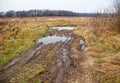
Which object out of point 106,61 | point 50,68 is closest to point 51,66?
point 50,68

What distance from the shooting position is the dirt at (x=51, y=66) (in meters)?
14.6

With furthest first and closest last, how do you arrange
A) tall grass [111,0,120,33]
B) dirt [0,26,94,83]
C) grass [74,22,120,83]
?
tall grass [111,0,120,33] → dirt [0,26,94,83] → grass [74,22,120,83]

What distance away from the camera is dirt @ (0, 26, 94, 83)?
14555mm

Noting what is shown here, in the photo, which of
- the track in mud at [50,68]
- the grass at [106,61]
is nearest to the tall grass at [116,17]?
the grass at [106,61]

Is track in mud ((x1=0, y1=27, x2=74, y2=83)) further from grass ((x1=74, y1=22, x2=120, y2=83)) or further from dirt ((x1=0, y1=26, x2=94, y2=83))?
grass ((x1=74, y1=22, x2=120, y2=83))

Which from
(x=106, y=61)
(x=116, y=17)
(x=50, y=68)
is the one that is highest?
(x=116, y=17)

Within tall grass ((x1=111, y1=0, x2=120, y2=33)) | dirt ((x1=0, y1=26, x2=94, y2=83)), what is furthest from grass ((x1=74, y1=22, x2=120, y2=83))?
tall grass ((x1=111, y1=0, x2=120, y2=33))

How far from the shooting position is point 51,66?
56.6 ft

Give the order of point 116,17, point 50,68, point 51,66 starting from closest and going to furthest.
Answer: point 50,68
point 51,66
point 116,17

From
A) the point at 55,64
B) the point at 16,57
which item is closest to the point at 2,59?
Answer: the point at 16,57

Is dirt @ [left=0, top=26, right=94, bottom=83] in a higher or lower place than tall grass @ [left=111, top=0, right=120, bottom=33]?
lower

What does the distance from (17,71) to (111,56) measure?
7547mm

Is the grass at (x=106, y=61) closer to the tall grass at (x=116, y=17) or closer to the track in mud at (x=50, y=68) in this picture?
the track in mud at (x=50, y=68)

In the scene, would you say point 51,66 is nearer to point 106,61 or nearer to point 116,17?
point 106,61
